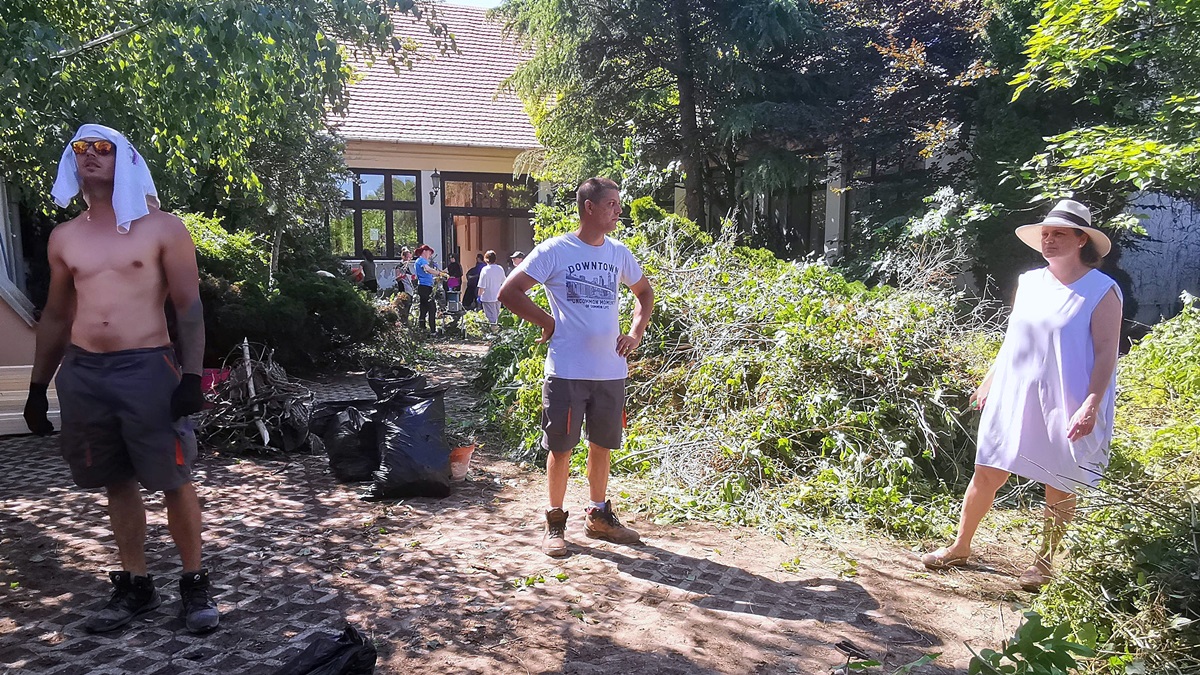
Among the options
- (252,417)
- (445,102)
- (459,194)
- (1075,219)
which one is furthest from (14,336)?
(445,102)

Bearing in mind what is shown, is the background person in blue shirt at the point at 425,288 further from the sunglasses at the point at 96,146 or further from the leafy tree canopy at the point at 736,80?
the sunglasses at the point at 96,146

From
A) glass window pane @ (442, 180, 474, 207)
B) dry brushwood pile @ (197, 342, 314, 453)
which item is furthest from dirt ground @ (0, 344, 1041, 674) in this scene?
glass window pane @ (442, 180, 474, 207)

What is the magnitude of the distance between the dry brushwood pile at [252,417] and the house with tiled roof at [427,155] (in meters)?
13.7

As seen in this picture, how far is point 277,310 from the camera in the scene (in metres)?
8.48

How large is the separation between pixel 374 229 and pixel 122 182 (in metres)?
18.2

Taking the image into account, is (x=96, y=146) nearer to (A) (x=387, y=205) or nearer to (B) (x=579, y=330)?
(B) (x=579, y=330)

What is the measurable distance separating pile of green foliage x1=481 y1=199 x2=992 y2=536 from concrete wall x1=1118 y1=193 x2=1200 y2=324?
27.3 feet

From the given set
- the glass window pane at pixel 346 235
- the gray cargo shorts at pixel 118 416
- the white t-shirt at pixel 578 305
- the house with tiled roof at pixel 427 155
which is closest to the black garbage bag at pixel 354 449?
the white t-shirt at pixel 578 305

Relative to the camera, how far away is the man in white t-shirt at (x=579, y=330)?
3.81 m

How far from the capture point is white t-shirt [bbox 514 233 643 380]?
12.5 feet

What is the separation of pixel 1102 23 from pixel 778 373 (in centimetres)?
428

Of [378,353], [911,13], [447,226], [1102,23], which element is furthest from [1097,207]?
[447,226]

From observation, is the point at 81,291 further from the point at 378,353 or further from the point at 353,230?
the point at 353,230

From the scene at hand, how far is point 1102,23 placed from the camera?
6621 mm
